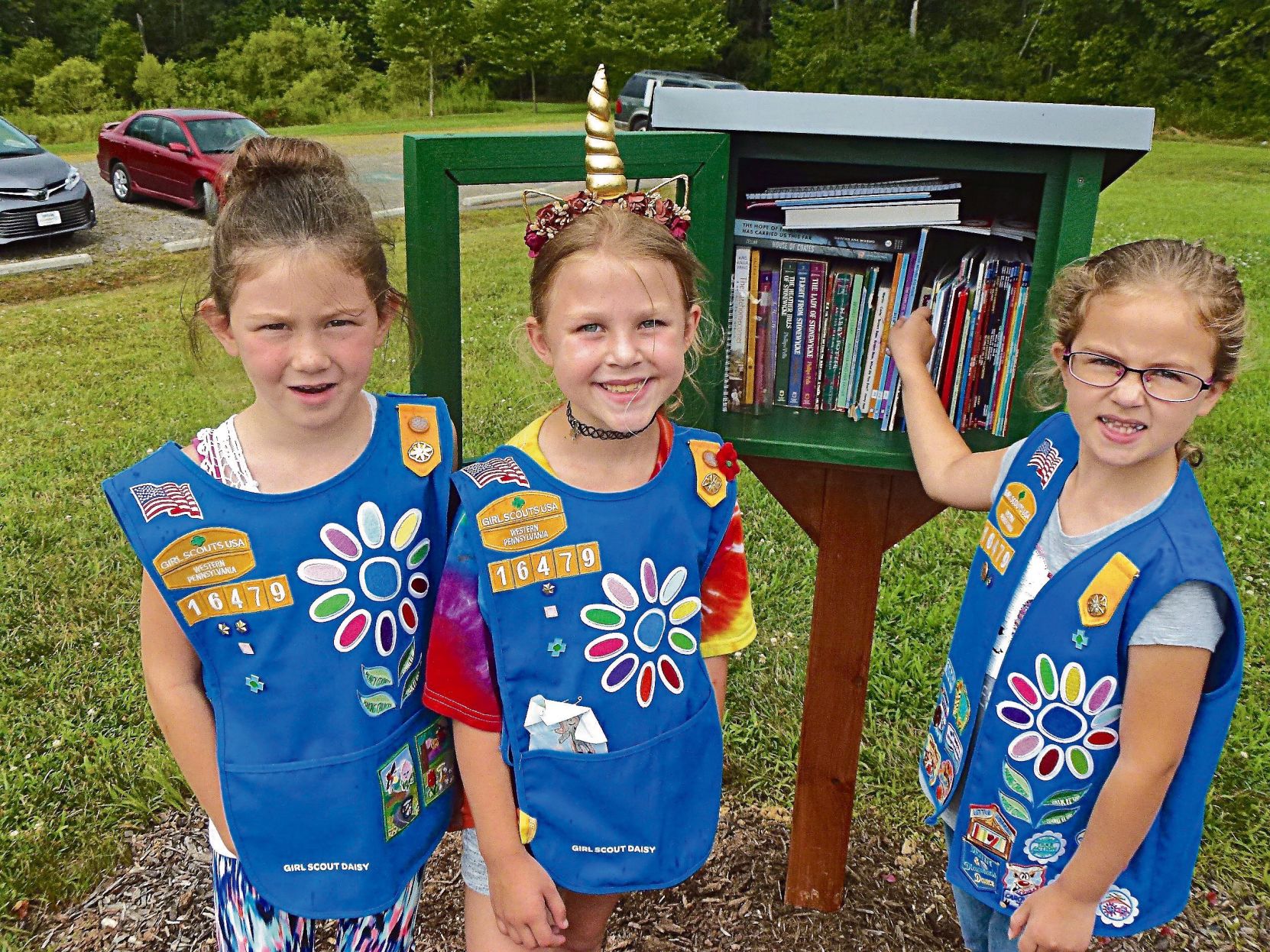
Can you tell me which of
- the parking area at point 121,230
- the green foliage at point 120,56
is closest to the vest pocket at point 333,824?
the parking area at point 121,230

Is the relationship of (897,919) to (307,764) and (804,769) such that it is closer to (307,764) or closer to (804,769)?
(804,769)

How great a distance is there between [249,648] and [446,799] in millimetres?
459

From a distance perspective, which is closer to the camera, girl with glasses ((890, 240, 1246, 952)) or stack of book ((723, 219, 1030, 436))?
girl with glasses ((890, 240, 1246, 952))

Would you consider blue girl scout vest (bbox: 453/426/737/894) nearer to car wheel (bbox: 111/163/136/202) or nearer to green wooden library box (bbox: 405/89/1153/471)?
green wooden library box (bbox: 405/89/1153/471)

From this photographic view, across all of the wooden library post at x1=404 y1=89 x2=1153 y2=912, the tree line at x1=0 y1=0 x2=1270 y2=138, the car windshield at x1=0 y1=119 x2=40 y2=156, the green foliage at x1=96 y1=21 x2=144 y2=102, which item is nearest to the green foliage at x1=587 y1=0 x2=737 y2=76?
the tree line at x1=0 y1=0 x2=1270 y2=138

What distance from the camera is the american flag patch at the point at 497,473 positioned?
5.41 ft

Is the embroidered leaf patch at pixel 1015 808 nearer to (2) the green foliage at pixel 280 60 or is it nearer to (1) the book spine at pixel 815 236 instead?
(1) the book spine at pixel 815 236

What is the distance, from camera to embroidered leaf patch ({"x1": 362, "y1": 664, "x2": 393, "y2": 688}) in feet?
5.32

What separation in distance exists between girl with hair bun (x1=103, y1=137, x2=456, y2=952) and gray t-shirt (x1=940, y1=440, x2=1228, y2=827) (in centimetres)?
97

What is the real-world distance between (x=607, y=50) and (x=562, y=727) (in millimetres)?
40351

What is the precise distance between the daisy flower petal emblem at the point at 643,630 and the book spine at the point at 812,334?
0.80 metres

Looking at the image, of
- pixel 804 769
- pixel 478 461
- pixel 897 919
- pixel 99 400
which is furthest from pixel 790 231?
pixel 99 400

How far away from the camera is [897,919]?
8.93 ft

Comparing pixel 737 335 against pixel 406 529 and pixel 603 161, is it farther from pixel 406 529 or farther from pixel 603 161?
pixel 406 529
